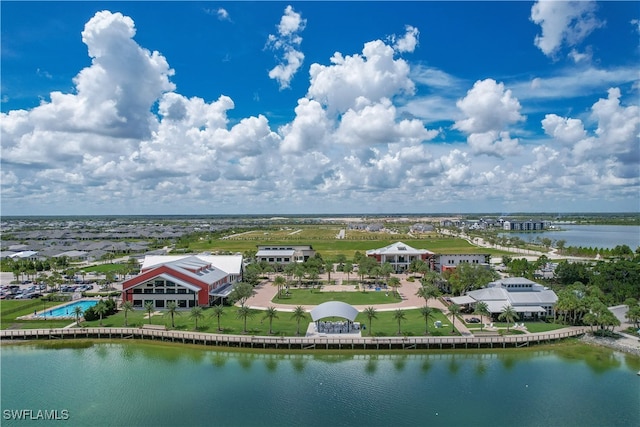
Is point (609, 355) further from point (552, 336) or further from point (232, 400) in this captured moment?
point (232, 400)

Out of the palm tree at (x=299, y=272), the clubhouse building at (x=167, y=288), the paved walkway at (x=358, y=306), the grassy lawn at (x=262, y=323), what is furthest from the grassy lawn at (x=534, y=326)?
the clubhouse building at (x=167, y=288)

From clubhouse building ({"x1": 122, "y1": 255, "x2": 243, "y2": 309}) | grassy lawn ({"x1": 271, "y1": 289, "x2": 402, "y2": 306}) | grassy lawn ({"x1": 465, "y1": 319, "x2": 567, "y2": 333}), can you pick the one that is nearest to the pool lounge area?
clubhouse building ({"x1": 122, "y1": 255, "x2": 243, "y2": 309})

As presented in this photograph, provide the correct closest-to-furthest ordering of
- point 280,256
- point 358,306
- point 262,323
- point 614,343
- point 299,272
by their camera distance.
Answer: point 614,343 → point 262,323 → point 358,306 → point 299,272 → point 280,256

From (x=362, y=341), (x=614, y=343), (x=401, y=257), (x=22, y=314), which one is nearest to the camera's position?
(x=614, y=343)

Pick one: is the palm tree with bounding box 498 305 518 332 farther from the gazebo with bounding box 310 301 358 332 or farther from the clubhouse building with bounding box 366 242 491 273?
the clubhouse building with bounding box 366 242 491 273

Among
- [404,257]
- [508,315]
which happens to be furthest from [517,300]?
[404,257]

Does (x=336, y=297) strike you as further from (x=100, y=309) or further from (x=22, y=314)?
(x=22, y=314)

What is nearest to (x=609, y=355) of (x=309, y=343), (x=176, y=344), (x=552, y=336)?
(x=552, y=336)
